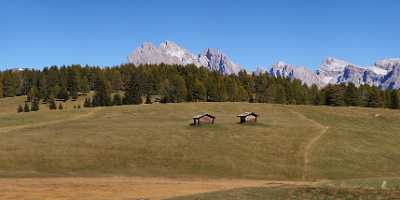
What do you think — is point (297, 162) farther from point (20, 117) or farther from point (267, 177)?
point (20, 117)

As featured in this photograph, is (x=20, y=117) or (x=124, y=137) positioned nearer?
(x=124, y=137)

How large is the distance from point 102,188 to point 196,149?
1408 inches

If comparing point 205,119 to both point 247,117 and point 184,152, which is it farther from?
point 184,152

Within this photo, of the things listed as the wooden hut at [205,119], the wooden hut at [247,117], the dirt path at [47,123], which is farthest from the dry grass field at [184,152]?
the wooden hut at [205,119]

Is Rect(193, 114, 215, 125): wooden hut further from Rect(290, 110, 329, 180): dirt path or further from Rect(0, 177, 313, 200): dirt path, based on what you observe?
Rect(0, 177, 313, 200): dirt path

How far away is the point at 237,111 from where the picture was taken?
14712 centimetres

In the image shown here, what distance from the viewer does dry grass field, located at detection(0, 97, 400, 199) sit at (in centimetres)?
7144

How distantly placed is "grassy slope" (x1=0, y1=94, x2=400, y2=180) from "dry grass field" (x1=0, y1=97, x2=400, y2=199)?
0.47 feet

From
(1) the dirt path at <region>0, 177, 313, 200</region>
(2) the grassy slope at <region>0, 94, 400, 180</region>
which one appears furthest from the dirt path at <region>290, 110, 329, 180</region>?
(1) the dirt path at <region>0, 177, 313, 200</region>

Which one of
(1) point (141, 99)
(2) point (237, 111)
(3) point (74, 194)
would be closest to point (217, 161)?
(3) point (74, 194)

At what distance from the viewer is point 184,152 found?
8731 centimetres

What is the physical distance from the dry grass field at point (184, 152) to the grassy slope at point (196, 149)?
14 centimetres

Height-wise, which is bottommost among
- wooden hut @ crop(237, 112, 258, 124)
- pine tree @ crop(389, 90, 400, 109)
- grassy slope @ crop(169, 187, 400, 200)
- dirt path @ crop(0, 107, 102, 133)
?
grassy slope @ crop(169, 187, 400, 200)

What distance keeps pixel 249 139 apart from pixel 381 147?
22.7 meters
